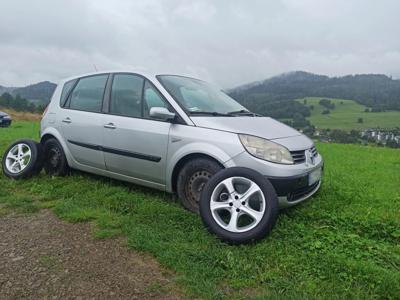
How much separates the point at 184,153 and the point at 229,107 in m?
1.16

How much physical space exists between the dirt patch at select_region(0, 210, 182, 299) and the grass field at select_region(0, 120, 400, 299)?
0.16m

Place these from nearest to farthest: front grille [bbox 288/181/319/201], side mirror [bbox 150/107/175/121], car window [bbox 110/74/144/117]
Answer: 1. front grille [bbox 288/181/319/201]
2. side mirror [bbox 150/107/175/121]
3. car window [bbox 110/74/144/117]

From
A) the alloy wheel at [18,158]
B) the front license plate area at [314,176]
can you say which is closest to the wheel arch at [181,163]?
the front license plate area at [314,176]

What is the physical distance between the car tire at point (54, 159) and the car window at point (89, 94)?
0.70m

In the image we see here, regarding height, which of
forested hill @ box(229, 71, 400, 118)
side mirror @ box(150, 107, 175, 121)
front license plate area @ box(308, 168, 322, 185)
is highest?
forested hill @ box(229, 71, 400, 118)

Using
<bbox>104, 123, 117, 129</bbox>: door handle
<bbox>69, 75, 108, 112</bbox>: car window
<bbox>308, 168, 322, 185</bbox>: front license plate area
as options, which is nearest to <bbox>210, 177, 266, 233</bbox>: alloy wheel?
<bbox>308, 168, 322, 185</bbox>: front license plate area

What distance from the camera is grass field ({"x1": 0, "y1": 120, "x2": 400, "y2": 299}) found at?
2.81m

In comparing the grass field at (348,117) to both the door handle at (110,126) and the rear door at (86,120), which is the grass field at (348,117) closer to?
the rear door at (86,120)

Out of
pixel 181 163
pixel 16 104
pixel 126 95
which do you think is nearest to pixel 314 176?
pixel 181 163

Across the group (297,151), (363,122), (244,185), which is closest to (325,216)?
(297,151)

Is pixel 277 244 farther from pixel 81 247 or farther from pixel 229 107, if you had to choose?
pixel 229 107

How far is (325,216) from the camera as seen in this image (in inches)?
166

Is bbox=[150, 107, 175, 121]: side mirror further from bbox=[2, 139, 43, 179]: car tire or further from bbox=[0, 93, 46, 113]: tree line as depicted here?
bbox=[0, 93, 46, 113]: tree line

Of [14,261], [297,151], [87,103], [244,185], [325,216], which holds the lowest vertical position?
[14,261]
